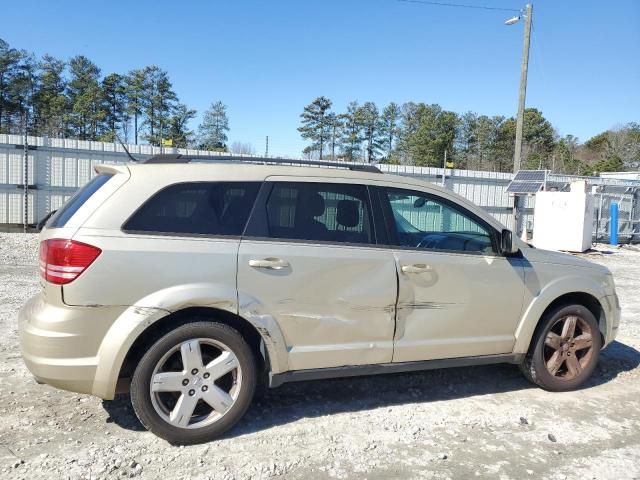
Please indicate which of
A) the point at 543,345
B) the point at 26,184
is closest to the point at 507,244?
the point at 543,345

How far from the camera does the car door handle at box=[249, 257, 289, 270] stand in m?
3.38

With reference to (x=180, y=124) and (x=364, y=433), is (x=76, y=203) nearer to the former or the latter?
(x=364, y=433)

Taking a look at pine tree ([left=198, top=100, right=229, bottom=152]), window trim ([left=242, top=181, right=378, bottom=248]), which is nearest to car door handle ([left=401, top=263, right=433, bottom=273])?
window trim ([left=242, top=181, right=378, bottom=248])

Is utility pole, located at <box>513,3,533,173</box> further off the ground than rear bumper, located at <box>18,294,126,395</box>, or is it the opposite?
utility pole, located at <box>513,3,533,173</box>

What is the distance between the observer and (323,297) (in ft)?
11.6

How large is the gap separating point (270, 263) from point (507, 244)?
1.92m

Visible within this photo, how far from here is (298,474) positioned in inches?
120

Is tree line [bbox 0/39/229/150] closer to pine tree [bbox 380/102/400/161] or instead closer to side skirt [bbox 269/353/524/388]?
pine tree [bbox 380/102/400/161]

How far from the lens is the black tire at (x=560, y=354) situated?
4363 millimetres

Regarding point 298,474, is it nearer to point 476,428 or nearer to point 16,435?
point 476,428

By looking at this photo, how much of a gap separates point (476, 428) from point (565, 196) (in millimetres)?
13091

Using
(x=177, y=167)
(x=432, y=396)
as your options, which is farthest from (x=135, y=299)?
(x=432, y=396)

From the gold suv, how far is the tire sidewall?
30mm

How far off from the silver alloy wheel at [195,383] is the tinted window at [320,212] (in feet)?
2.85
